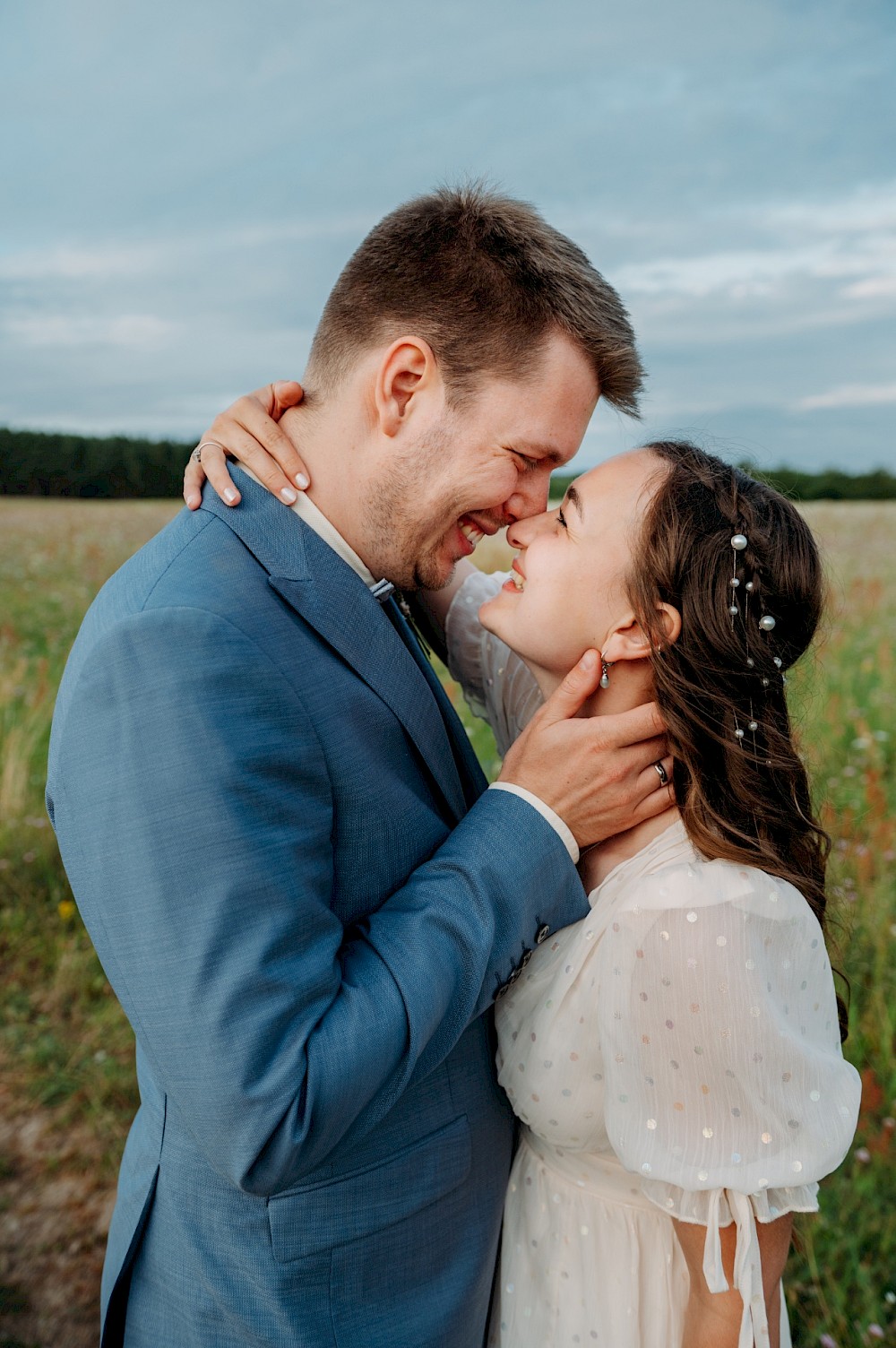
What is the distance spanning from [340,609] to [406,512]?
39cm

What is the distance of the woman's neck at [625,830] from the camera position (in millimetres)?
1959

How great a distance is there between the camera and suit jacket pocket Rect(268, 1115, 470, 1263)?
5.42ft

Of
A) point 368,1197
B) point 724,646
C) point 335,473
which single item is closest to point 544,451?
point 335,473

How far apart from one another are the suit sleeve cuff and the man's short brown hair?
788 millimetres

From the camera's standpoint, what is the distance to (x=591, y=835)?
1.83 meters

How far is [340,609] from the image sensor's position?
5.81 ft

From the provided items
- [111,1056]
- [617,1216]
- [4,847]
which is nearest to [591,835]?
[617,1216]

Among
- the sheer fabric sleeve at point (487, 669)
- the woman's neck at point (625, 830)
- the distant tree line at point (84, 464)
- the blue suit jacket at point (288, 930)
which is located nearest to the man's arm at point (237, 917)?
the blue suit jacket at point (288, 930)

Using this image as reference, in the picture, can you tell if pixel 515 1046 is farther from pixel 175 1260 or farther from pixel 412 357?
pixel 412 357

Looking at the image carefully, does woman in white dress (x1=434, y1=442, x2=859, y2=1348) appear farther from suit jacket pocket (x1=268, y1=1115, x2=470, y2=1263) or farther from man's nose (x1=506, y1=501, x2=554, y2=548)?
suit jacket pocket (x1=268, y1=1115, x2=470, y2=1263)

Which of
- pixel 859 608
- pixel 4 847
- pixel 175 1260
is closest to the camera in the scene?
pixel 175 1260

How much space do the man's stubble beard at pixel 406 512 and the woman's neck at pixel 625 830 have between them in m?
0.47

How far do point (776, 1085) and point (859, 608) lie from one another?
677cm

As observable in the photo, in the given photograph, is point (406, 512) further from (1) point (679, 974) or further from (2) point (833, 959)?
(2) point (833, 959)
